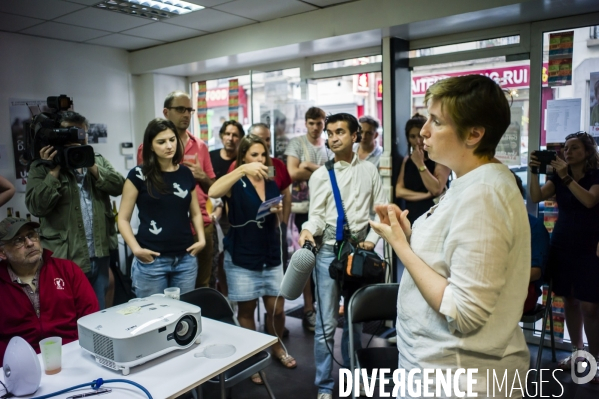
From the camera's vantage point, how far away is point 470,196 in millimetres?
1090

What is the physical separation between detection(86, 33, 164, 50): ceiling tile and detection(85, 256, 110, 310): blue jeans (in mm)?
2398

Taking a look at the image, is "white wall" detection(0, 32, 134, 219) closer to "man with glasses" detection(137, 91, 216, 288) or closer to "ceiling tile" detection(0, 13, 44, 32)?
"ceiling tile" detection(0, 13, 44, 32)

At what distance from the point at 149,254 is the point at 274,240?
0.76m

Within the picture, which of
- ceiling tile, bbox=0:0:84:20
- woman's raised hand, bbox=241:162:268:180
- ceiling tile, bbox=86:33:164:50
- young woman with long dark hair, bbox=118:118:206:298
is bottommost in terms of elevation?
young woman with long dark hair, bbox=118:118:206:298

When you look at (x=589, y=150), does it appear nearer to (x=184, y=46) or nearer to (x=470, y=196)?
(x=470, y=196)

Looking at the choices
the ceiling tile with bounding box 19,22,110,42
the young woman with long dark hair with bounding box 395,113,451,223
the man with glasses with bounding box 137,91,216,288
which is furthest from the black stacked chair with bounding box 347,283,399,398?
the ceiling tile with bounding box 19,22,110,42

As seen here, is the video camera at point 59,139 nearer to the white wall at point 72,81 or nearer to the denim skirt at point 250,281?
the denim skirt at point 250,281

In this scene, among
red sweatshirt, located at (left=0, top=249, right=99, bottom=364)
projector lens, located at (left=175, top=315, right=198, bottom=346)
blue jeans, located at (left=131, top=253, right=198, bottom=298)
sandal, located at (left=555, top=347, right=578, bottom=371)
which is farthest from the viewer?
sandal, located at (left=555, top=347, right=578, bottom=371)

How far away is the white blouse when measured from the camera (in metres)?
1.06

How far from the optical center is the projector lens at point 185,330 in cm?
171

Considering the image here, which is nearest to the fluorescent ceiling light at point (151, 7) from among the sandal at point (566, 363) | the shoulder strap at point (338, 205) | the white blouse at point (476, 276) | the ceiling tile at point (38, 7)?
the ceiling tile at point (38, 7)

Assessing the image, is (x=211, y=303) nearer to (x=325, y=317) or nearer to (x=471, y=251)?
(x=325, y=317)

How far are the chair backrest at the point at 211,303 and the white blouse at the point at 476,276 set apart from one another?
1.38m

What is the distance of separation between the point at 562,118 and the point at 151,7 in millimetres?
3133
